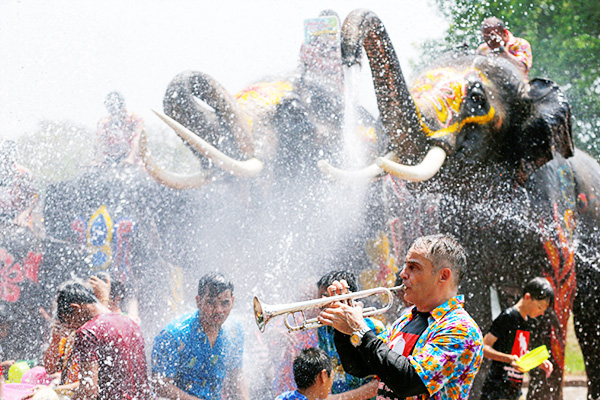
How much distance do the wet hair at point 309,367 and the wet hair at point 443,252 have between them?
2.41 feet

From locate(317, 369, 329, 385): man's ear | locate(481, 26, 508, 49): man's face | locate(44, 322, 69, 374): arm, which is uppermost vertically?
locate(481, 26, 508, 49): man's face

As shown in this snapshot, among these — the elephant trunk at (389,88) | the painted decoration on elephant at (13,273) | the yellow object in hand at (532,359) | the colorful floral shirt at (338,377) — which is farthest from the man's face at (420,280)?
the painted decoration on elephant at (13,273)

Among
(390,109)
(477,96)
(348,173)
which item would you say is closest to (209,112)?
(348,173)

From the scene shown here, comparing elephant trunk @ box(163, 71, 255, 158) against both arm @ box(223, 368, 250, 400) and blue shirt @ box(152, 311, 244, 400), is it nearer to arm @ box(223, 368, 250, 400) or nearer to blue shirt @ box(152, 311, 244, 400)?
blue shirt @ box(152, 311, 244, 400)

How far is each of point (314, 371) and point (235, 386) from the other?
1209mm

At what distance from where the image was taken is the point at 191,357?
381cm

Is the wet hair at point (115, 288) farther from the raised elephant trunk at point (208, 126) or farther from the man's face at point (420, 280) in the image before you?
the man's face at point (420, 280)

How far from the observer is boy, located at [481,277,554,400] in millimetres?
4590

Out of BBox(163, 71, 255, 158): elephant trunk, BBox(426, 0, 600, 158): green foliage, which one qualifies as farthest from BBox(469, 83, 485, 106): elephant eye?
BBox(426, 0, 600, 158): green foliage

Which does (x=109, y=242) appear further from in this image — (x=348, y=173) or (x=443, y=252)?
(x=443, y=252)

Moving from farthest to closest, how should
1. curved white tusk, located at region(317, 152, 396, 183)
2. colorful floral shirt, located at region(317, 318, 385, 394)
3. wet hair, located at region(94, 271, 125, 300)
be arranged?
curved white tusk, located at region(317, 152, 396, 183) < wet hair, located at region(94, 271, 125, 300) < colorful floral shirt, located at region(317, 318, 385, 394)

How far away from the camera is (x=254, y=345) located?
20.8ft

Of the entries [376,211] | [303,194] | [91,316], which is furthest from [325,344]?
[376,211]

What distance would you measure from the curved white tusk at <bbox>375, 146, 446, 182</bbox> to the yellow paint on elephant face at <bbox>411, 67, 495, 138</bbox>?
0.17 m
